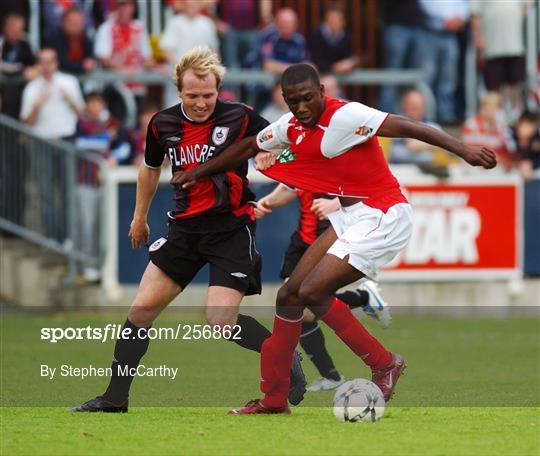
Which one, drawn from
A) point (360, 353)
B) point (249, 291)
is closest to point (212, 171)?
point (249, 291)

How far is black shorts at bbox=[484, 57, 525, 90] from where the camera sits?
19422 millimetres

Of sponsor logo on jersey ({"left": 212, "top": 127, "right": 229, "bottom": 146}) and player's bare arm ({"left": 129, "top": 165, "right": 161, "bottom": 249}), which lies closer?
sponsor logo on jersey ({"left": 212, "top": 127, "right": 229, "bottom": 146})

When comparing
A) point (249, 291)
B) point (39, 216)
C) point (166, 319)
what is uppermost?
point (249, 291)

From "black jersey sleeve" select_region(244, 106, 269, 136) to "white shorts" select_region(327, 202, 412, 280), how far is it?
31.7 inches

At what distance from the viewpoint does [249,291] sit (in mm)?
9125

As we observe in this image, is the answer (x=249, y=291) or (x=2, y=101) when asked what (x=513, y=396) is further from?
(x=2, y=101)

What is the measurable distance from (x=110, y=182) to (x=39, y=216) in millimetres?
977

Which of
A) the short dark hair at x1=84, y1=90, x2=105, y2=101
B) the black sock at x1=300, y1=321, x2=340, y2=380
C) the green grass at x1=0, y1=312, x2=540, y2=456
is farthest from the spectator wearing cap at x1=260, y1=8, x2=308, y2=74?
the black sock at x1=300, y1=321, x2=340, y2=380

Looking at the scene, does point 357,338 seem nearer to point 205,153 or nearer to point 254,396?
point 254,396

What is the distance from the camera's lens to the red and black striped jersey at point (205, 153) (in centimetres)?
902

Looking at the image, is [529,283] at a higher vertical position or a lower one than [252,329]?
lower

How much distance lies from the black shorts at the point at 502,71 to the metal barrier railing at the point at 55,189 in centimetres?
590

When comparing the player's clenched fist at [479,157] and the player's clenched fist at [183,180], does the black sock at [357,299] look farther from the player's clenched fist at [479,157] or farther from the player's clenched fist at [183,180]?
the player's clenched fist at [479,157]

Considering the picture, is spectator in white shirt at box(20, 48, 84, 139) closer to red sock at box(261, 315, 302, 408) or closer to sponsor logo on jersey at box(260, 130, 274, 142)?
sponsor logo on jersey at box(260, 130, 274, 142)
